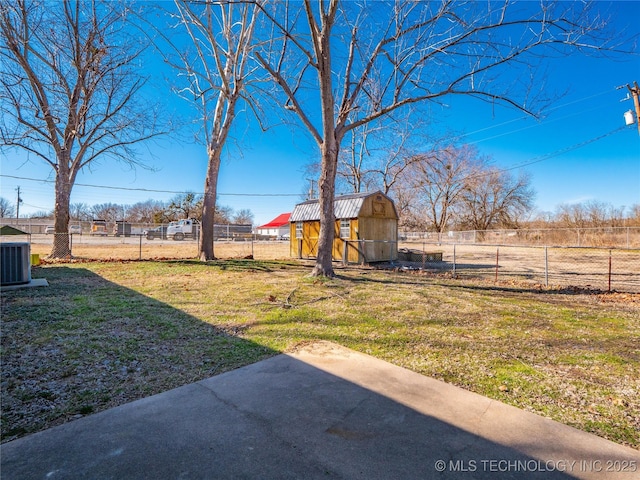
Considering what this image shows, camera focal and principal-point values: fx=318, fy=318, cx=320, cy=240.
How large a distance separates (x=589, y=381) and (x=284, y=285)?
5.98 m

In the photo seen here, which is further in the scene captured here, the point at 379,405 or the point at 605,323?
the point at 605,323

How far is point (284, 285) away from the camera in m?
7.84

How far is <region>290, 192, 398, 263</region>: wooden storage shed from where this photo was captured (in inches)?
539

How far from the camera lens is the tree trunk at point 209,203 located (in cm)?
1259

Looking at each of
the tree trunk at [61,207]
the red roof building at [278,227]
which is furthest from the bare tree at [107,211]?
the tree trunk at [61,207]

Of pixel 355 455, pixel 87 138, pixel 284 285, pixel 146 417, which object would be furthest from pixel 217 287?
pixel 87 138

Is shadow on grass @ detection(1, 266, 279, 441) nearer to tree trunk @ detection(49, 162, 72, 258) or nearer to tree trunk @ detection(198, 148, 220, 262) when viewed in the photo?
tree trunk @ detection(198, 148, 220, 262)

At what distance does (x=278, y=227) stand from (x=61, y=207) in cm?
5275

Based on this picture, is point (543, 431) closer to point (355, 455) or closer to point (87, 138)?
point (355, 455)

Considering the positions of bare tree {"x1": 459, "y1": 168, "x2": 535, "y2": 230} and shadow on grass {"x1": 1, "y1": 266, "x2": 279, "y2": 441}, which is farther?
bare tree {"x1": 459, "y1": 168, "x2": 535, "y2": 230}

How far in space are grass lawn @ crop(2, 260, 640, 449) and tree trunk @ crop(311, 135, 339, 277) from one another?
1.16 m

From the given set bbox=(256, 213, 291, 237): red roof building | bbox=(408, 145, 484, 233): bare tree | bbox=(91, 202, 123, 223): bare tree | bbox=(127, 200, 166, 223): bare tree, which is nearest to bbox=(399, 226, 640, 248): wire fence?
bbox=(408, 145, 484, 233): bare tree

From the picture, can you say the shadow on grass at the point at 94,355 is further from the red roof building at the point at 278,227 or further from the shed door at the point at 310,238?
the red roof building at the point at 278,227

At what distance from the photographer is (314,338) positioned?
4.06 m
